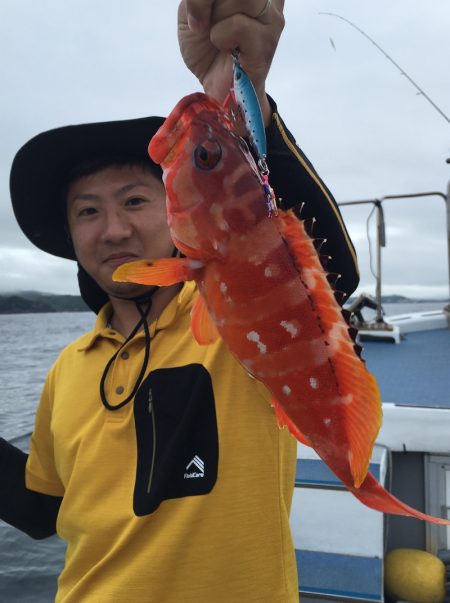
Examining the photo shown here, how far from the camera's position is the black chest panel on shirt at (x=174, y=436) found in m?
1.91

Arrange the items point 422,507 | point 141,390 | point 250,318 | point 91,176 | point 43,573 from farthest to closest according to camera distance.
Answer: point 43,573 < point 422,507 < point 91,176 < point 141,390 < point 250,318

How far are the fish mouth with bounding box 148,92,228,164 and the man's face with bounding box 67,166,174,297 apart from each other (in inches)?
28.5

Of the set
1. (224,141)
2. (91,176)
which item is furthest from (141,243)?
(224,141)

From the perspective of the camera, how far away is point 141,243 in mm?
2162

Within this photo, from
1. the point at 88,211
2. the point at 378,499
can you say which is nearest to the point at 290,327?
the point at 378,499

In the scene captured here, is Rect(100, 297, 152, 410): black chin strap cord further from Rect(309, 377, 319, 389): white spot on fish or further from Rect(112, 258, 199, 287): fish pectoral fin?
Rect(309, 377, 319, 389): white spot on fish

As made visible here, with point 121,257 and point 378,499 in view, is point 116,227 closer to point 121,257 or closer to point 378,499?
point 121,257

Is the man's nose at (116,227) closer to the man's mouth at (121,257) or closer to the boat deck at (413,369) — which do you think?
the man's mouth at (121,257)

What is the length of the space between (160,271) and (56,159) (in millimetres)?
1364

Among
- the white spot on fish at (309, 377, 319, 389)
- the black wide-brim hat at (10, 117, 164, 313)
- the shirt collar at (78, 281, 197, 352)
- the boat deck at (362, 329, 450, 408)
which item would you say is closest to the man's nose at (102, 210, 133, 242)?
the black wide-brim hat at (10, 117, 164, 313)

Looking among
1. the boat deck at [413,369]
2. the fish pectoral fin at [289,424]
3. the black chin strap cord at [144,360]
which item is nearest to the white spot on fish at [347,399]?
the fish pectoral fin at [289,424]

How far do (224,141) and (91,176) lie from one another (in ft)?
3.58

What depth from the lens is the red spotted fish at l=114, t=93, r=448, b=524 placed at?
1.33 metres

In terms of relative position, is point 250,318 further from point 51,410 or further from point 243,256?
point 51,410
